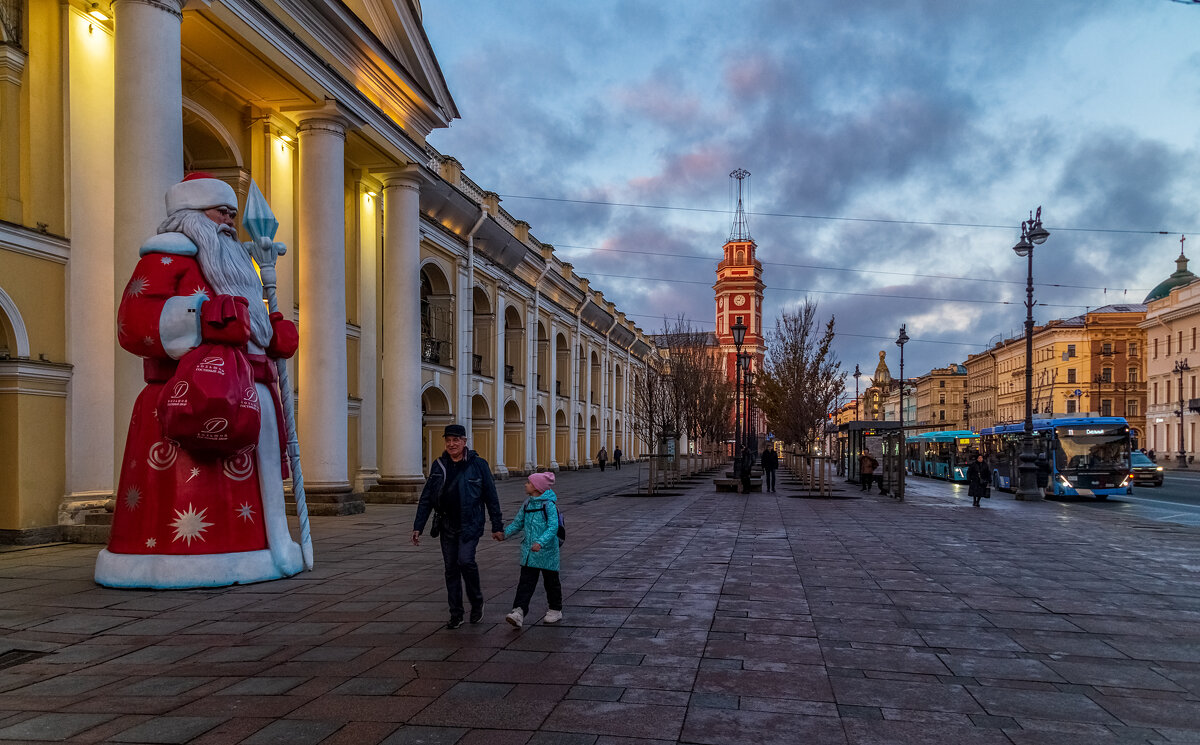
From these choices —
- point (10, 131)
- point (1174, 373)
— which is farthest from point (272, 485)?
point (1174, 373)

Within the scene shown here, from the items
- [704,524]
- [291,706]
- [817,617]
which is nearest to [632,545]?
[704,524]

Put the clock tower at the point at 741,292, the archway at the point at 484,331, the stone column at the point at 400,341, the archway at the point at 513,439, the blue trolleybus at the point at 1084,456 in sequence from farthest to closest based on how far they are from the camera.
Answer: the clock tower at the point at 741,292 < the archway at the point at 513,439 < the archway at the point at 484,331 < the blue trolleybus at the point at 1084,456 < the stone column at the point at 400,341

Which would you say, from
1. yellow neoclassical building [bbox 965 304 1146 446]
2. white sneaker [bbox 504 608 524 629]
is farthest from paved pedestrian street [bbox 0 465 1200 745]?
yellow neoclassical building [bbox 965 304 1146 446]

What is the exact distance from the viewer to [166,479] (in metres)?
8.78

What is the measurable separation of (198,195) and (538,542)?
537 centimetres

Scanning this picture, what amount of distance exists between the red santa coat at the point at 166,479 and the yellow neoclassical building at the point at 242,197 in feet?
10.3

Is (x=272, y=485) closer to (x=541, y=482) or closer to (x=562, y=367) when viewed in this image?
(x=541, y=482)

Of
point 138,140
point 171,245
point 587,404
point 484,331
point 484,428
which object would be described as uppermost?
point 138,140

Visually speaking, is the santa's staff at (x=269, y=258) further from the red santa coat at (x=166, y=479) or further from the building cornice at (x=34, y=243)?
the building cornice at (x=34, y=243)

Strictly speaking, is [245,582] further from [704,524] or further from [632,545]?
[704,524]

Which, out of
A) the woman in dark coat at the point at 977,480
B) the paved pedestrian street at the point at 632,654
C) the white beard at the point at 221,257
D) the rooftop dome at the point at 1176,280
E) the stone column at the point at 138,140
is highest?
the rooftop dome at the point at 1176,280

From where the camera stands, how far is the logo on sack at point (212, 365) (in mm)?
8578

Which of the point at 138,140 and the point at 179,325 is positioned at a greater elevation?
the point at 138,140

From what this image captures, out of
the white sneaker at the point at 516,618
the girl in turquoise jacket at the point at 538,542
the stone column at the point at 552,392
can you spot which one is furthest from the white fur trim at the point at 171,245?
the stone column at the point at 552,392
